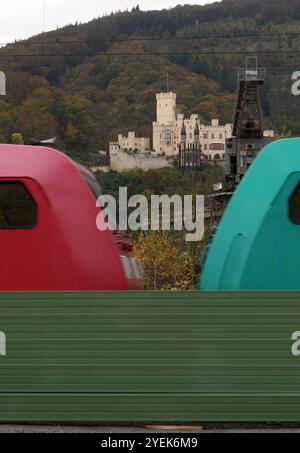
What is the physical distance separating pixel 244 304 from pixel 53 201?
2163 mm

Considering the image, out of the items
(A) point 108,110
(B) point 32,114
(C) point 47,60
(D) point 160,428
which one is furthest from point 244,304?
(C) point 47,60

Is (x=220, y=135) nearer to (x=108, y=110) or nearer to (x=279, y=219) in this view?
(x=108, y=110)

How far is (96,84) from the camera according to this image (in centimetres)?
5612

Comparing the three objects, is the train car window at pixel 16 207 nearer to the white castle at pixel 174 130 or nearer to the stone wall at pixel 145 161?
the stone wall at pixel 145 161

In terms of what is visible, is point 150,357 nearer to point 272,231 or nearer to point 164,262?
point 272,231

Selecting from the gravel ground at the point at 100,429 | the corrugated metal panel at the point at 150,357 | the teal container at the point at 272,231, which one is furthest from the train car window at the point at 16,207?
the teal container at the point at 272,231

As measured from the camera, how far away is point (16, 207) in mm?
7207

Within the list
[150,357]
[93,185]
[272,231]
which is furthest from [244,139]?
[150,357]

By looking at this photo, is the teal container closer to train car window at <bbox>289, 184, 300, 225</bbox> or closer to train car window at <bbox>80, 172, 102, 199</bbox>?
train car window at <bbox>289, 184, 300, 225</bbox>

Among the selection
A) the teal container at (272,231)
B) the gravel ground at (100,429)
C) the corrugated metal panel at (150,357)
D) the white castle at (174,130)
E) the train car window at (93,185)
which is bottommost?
the gravel ground at (100,429)

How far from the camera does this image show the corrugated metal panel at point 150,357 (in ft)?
20.4

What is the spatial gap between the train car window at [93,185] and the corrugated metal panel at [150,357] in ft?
6.37

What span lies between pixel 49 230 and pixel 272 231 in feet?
6.78

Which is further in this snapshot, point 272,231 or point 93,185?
point 93,185
